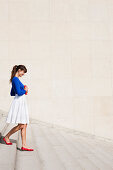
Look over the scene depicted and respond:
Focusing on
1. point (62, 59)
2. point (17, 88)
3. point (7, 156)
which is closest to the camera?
point (7, 156)

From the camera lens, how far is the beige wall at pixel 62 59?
25.4 feet

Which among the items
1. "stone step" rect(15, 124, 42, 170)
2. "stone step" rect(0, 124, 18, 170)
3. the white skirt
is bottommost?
"stone step" rect(15, 124, 42, 170)

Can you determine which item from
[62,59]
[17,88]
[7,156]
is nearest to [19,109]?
[17,88]

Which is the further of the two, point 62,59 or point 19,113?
point 62,59

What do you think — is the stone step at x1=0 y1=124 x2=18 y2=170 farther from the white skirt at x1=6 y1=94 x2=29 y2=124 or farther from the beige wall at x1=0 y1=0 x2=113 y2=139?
the beige wall at x1=0 y1=0 x2=113 y2=139

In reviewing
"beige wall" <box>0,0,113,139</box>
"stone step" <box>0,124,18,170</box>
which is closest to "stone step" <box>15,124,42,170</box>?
"stone step" <box>0,124,18,170</box>

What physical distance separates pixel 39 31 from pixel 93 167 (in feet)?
20.5

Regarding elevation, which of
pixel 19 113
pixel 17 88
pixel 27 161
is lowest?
pixel 27 161

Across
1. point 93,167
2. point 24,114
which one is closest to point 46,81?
point 24,114

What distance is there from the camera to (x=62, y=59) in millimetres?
7992

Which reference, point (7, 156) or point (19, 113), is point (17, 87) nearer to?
point (19, 113)

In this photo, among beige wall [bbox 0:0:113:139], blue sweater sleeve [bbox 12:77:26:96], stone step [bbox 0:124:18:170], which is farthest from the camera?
beige wall [bbox 0:0:113:139]

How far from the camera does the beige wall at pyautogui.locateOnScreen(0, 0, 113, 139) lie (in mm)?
7730

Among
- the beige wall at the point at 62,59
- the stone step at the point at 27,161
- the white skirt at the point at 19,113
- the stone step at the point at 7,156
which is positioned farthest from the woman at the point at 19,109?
the beige wall at the point at 62,59
